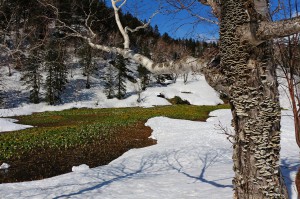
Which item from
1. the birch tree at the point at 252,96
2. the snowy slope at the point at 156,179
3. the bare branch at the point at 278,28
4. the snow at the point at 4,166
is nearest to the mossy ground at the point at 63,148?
the snow at the point at 4,166

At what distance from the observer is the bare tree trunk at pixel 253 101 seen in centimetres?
279

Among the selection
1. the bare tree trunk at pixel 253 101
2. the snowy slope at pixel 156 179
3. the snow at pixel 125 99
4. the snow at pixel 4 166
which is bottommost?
the snow at pixel 4 166

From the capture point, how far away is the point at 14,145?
47.8ft

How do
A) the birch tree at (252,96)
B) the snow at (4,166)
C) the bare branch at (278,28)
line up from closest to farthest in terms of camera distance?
the bare branch at (278,28), the birch tree at (252,96), the snow at (4,166)

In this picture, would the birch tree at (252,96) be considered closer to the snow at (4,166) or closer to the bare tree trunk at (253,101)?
the bare tree trunk at (253,101)

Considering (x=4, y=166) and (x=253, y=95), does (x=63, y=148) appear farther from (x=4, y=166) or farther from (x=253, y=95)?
(x=253, y=95)

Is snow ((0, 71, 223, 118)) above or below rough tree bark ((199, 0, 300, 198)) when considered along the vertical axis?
above

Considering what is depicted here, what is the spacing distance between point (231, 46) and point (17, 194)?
6361mm

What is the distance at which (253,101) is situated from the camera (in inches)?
111

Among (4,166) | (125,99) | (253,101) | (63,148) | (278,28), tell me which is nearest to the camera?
(278,28)

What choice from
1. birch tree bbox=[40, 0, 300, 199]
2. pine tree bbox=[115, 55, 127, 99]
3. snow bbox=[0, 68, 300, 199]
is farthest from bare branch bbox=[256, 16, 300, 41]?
pine tree bbox=[115, 55, 127, 99]

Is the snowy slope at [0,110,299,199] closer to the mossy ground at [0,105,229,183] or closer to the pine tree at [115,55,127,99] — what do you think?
the mossy ground at [0,105,229,183]

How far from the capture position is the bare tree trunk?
2795 millimetres

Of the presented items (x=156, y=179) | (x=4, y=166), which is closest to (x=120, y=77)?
(x=4, y=166)
